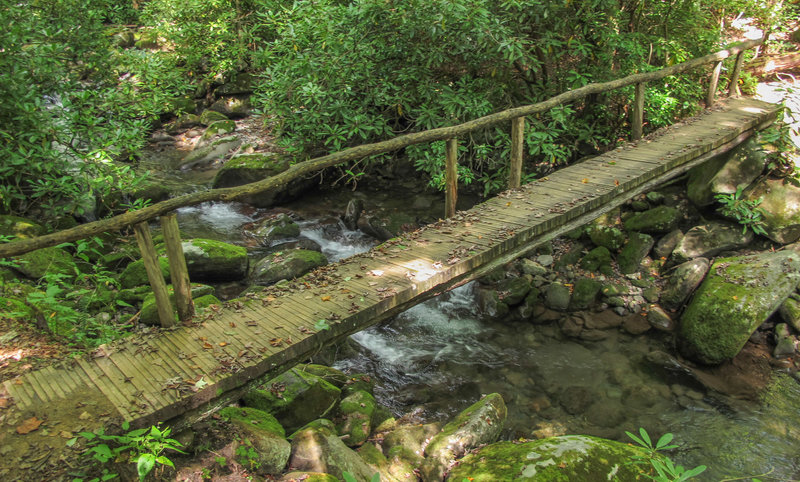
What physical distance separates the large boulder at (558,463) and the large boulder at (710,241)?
480cm

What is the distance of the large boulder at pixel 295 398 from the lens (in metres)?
4.42

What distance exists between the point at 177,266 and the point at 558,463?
2.93 metres

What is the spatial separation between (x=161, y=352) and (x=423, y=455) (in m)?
2.22

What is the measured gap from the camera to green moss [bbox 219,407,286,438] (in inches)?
147

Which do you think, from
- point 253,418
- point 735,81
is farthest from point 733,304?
point 735,81

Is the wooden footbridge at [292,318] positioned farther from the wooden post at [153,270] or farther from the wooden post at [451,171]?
the wooden post at [451,171]

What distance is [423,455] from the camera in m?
4.33

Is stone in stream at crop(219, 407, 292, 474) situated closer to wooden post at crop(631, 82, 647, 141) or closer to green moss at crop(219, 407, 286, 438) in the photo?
green moss at crop(219, 407, 286, 438)

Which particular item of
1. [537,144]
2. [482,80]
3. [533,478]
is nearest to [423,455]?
[533,478]

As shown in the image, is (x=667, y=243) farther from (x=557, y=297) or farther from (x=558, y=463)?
(x=558, y=463)

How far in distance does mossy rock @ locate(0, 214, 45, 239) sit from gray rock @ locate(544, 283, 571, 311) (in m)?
6.86

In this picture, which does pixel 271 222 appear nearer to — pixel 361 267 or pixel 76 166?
pixel 76 166

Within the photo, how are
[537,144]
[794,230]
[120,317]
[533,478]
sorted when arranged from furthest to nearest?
[537,144] < [794,230] < [120,317] < [533,478]

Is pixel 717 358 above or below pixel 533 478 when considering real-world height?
below
